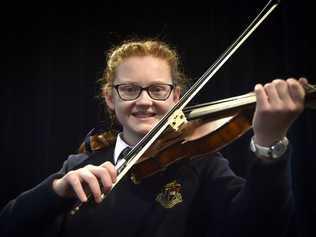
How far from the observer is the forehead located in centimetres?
104

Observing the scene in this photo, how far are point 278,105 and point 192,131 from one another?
0.90 ft

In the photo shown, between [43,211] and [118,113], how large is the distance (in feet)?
1.08

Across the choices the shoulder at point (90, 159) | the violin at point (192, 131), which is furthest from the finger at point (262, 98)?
the shoulder at point (90, 159)

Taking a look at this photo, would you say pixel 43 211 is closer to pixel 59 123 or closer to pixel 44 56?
pixel 59 123

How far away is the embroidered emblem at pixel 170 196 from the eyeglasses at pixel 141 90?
22cm

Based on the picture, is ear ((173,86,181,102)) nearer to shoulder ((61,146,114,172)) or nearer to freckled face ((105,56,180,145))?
freckled face ((105,56,180,145))

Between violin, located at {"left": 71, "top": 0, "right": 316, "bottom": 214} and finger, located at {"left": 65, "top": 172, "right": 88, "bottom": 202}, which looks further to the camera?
A: violin, located at {"left": 71, "top": 0, "right": 316, "bottom": 214}

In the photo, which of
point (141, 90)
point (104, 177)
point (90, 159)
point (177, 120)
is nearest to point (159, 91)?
point (141, 90)

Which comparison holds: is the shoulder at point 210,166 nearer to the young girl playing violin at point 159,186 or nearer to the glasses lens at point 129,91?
the young girl playing violin at point 159,186

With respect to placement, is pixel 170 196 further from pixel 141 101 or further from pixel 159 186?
pixel 141 101

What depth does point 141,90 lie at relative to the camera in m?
1.03

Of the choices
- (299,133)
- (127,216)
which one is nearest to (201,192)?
(127,216)


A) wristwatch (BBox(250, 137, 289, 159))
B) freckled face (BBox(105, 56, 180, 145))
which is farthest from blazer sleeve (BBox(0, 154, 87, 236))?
wristwatch (BBox(250, 137, 289, 159))

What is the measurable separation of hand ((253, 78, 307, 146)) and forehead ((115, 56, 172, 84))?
394 mm
